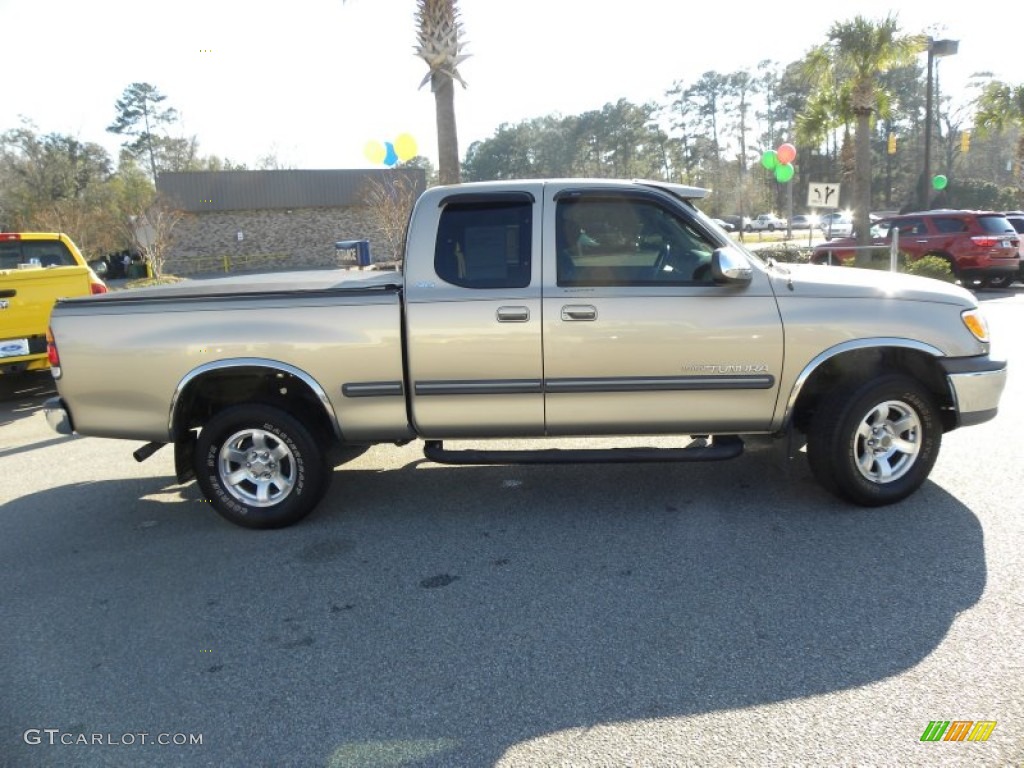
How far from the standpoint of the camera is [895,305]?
4.36 metres

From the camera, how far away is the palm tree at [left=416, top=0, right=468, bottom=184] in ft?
43.9

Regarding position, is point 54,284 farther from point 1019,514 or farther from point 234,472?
point 1019,514

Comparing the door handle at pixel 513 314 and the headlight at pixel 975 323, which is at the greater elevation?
the door handle at pixel 513 314

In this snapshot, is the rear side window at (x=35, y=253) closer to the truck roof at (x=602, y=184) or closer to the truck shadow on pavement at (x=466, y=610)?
the truck shadow on pavement at (x=466, y=610)

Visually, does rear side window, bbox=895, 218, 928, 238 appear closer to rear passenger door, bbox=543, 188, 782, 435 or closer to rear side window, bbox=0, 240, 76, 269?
rear passenger door, bbox=543, 188, 782, 435

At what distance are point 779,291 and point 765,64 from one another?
270 feet

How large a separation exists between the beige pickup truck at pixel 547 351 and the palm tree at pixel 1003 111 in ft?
93.0

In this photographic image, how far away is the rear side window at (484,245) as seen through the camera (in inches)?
176

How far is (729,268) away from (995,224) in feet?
51.0

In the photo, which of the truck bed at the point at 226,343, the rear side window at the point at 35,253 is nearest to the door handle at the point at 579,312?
the truck bed at the point at 226,343

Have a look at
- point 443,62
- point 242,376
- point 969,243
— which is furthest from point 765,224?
point 242,376

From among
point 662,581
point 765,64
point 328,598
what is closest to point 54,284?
point 328,598

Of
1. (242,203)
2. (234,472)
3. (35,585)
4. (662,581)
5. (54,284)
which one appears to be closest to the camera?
(662,581)

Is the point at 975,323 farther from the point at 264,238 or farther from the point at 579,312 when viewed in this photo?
the point at 264,238
